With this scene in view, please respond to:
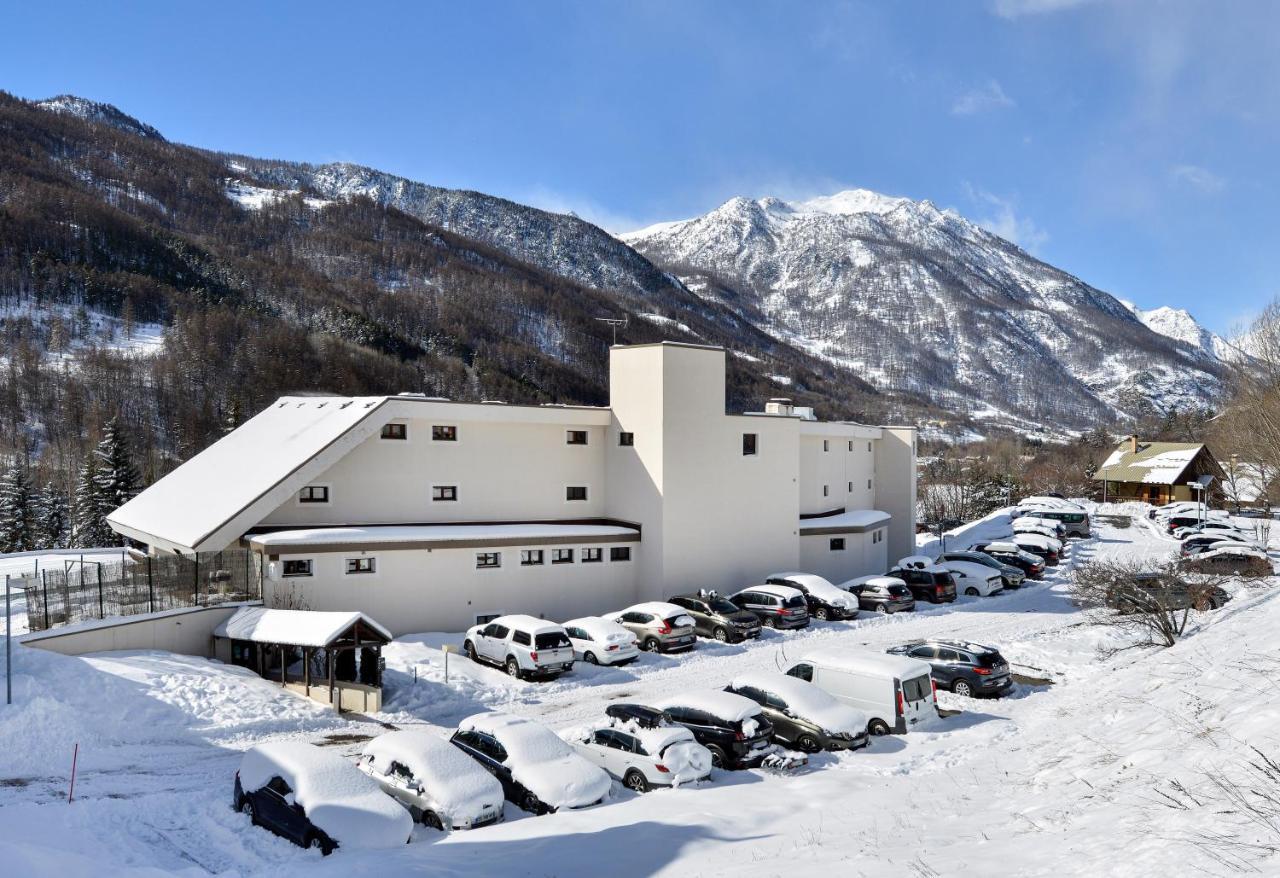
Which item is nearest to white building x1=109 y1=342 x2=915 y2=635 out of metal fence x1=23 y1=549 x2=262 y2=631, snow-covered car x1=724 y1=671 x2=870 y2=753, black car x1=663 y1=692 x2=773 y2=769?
metal fence x1=23 y1=549 x2=262 y2=631

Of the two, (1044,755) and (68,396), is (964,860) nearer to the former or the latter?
(1044,755)

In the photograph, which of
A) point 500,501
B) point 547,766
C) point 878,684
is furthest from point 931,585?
point 547,766

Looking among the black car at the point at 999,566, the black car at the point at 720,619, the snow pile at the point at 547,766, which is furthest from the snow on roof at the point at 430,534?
the black car at the point at 999,566

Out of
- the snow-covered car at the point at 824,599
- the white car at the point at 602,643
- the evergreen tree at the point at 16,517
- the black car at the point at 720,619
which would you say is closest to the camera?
the white car at the point at 602,643

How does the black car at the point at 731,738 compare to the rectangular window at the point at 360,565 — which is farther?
the rectangular window at the point at 360,565

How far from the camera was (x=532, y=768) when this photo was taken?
1448cm

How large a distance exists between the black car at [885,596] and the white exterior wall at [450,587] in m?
9.82

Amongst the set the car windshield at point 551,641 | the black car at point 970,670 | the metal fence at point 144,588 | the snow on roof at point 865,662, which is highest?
the metal fence at point 144,588

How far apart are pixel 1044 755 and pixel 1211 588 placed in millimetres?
21615

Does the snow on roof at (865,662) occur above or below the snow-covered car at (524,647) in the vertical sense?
above

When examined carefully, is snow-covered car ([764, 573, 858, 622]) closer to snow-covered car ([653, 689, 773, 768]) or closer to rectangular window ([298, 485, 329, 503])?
snow-covered car ([653, 689, 773, 768])

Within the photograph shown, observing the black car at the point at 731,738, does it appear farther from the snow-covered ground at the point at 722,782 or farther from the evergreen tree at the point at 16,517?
the evergreen tree at the point at 16,517

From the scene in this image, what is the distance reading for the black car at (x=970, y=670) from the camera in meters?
22.4

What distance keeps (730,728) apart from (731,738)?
192mm
